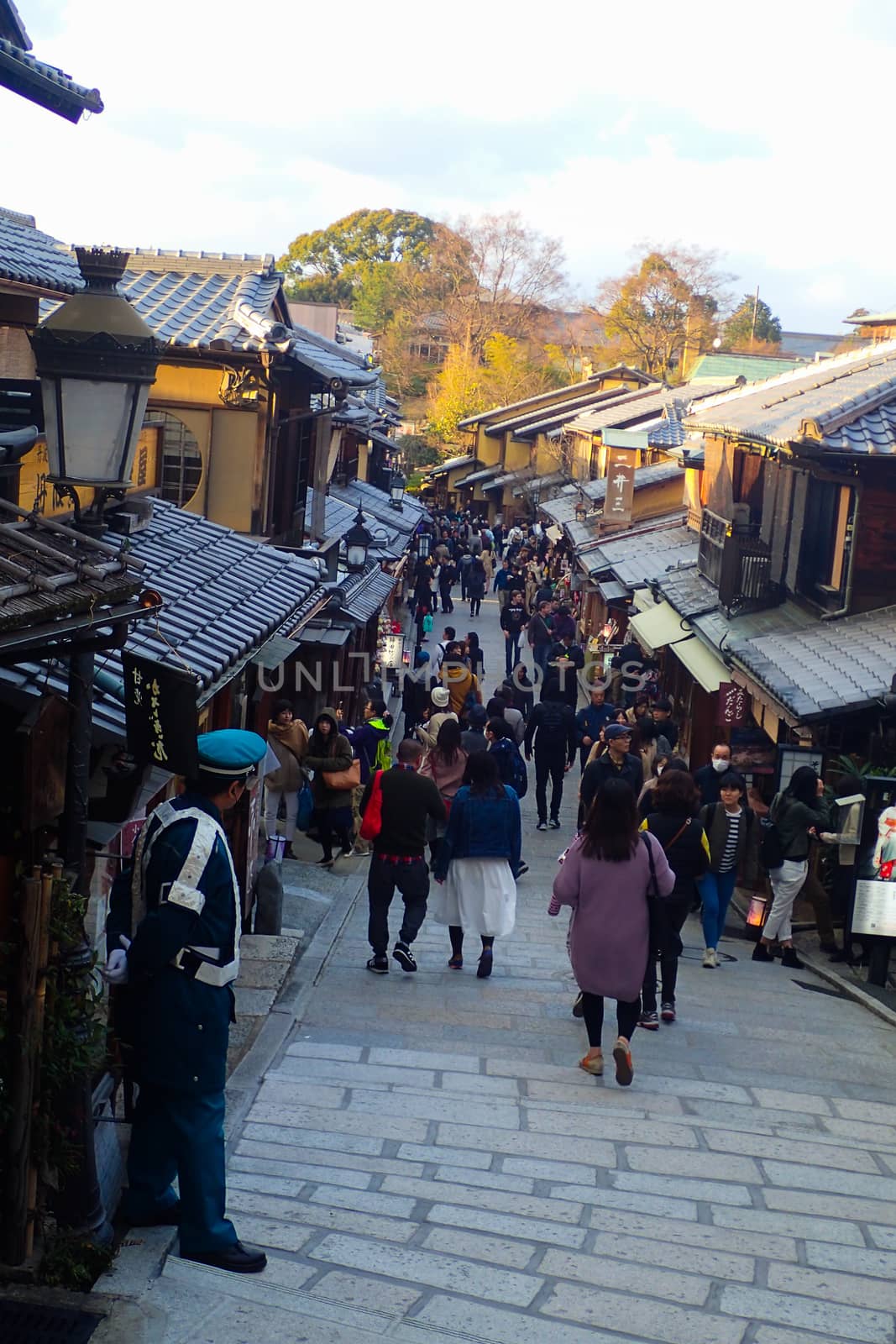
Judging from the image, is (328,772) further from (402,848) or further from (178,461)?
(402,848)

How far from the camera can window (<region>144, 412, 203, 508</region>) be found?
46.5ft

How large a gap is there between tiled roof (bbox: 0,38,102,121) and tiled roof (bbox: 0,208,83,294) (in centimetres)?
92

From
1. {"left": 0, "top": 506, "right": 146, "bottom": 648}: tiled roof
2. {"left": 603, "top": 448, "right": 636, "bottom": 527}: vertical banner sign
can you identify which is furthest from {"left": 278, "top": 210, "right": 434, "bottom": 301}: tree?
{"left": 0, "top": 506, "right": 146, "bottom": 648}: tiled roof

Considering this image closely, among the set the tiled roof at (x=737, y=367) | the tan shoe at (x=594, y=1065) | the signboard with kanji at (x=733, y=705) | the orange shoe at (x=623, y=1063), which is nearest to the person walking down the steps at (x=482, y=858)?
the tan shoe at (x=594, y=1065)

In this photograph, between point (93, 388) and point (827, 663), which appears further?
point (827, 663)

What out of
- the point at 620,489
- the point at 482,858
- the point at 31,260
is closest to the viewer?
the point at 31,260

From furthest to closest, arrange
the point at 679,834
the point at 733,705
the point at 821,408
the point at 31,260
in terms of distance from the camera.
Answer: the point at 733,705 → the point at 821,408 → the point at 679,834 → the point at 31,260

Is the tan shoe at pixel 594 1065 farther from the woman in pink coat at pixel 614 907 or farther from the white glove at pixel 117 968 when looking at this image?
the white glove at pixel 117 968

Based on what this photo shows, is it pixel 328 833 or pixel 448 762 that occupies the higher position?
pixel 448 762

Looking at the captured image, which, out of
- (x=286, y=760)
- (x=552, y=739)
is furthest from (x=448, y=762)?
(x=552, y=739)

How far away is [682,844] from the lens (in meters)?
9.63

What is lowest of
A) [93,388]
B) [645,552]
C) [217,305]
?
[645,552]

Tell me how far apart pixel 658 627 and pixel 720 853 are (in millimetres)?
10144

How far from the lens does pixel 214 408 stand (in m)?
14.3
